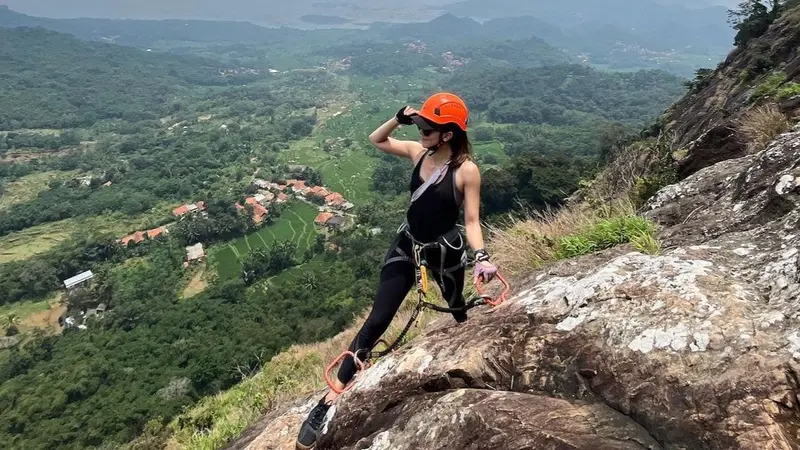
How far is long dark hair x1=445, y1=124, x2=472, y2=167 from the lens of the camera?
9.24 feet

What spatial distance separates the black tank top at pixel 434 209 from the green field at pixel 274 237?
134 feet

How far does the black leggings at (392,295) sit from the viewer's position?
9.90 feet

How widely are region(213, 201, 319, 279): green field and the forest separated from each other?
118cm

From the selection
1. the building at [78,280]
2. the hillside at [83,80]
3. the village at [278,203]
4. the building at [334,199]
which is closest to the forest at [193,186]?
the hillside at [83,80]

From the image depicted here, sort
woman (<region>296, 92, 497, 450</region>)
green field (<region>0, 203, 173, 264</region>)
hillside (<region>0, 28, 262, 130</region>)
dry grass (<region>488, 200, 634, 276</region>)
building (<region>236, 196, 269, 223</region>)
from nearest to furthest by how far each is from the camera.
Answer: woman (<region>296, 92, 497, 450</region>), dry grass (<region>488, 200, 634, 276</region>), green field (<region>0, 203, 173, 264</region>), building (<region>236, 196, 269, 223</region>), hillside (<region>0, 28, 262, 130</region>)

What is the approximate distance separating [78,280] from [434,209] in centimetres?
4993

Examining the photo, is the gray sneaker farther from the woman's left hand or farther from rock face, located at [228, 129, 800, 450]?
the woman's left hand

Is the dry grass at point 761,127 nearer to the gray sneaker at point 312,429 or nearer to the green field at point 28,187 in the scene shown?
the gray sneaker at point 312,429

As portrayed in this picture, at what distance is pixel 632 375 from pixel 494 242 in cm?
300

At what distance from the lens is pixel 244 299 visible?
35.7 m

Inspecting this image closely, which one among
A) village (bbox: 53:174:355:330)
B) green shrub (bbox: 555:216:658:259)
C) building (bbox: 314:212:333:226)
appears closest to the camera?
green shrub (bbox: 555:216:658:259)

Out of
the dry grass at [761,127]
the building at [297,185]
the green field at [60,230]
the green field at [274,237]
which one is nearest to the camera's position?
the dry grass at [761,127]

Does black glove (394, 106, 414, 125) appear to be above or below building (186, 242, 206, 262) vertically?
above

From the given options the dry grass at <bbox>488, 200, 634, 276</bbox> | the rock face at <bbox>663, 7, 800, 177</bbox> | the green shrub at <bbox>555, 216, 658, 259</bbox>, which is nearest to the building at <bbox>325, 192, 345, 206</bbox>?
the rock face at <bbox>663, 7, 800, 177</bbox>
